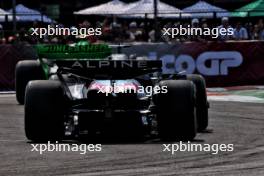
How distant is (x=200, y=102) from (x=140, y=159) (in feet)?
10.2

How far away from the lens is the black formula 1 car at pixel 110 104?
10.3 m

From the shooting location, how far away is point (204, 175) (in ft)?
25.7

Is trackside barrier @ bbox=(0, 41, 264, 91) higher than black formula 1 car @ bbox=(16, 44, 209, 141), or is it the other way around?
black formula 1 car @ bbox=(16, 44, 209, 141)

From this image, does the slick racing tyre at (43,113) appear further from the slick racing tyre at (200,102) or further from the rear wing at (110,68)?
the slick racing tyre at (200,102)

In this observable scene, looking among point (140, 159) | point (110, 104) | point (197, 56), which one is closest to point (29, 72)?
point (110, 104)

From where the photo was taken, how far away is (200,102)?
1182cm

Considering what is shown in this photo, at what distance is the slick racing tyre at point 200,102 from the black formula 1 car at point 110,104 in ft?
2.70

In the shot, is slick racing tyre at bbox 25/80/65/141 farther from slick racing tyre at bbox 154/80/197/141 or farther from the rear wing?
slick racing tyre at bbox 154/80/197/141

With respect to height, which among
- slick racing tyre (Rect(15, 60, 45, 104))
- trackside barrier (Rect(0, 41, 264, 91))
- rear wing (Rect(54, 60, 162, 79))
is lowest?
trackside barrier (Rect(0, 41, 264, 91))

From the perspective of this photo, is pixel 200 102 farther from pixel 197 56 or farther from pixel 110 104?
pixel 197 56

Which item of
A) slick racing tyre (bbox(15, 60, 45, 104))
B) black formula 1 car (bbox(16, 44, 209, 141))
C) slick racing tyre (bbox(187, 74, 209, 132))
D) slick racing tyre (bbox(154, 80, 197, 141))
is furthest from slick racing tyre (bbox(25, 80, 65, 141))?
slick racing tyre (bbox(15, 60, 45, 104))

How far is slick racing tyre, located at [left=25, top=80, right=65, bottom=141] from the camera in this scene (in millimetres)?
10180

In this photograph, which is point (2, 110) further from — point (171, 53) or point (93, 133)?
point (171, 53)

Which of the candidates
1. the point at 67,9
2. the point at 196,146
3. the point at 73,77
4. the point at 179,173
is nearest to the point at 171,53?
the point at 73,77
